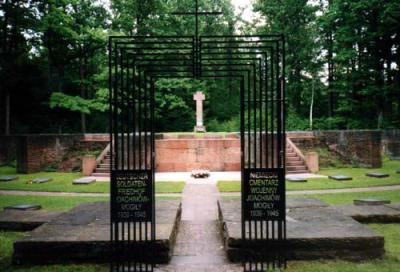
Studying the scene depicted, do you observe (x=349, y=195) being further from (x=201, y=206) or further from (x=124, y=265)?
(x=124, y=265)

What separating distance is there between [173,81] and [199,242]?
88.5 ft

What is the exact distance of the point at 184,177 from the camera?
59.3 ft

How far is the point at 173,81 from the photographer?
110 ft

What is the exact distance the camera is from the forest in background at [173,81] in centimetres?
2772

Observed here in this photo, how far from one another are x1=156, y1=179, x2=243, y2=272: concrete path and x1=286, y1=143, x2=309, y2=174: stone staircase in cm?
751

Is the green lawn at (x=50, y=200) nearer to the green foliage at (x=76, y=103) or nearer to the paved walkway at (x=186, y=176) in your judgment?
the paved walkway at (x=186, y=176)

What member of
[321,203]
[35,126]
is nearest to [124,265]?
[321,203]

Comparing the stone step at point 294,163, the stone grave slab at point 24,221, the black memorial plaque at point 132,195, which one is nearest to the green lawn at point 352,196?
the stone step at point 294,163

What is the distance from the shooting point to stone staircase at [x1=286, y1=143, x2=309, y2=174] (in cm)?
1888

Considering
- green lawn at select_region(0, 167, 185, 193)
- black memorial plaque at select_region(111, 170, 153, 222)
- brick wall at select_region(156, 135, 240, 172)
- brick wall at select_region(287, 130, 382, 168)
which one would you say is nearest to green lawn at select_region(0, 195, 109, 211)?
green lawn at select_region(0, 167, 185, 193)

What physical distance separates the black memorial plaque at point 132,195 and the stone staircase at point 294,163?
13553 millimetres

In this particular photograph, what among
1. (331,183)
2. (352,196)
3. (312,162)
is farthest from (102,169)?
(352,196)

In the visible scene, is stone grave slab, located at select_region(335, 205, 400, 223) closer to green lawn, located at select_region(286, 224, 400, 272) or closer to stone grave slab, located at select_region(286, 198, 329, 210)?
stone grave slab, located at select_region(286, 198, 329, 210)

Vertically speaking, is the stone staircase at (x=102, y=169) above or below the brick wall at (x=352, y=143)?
below
